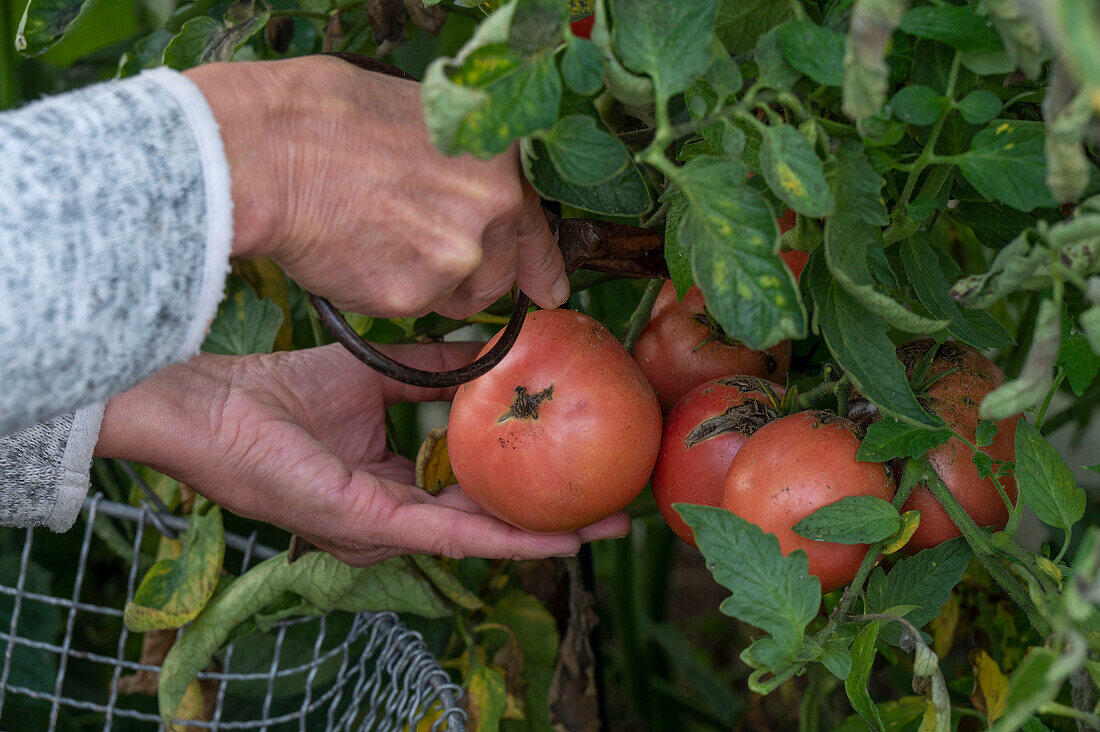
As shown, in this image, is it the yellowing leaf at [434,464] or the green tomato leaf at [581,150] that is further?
the yellowing leaf at [434,464]

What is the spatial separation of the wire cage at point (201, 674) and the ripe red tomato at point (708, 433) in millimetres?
299

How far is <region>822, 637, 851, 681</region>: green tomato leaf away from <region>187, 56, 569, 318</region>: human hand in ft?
1.02

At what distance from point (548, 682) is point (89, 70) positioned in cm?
109

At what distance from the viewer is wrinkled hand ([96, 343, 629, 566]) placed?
77 centimetres

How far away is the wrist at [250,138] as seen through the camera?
501mm

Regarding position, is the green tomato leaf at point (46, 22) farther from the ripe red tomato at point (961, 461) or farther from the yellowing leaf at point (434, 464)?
the ripe red tomato at point (961, 461)

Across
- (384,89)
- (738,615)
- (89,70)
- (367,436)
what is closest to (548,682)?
(367,436)

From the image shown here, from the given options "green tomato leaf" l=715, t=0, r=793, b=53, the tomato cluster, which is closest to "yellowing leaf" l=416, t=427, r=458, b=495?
the tomato cluster

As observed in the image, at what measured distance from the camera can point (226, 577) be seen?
3.25ft

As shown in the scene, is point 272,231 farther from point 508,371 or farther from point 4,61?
point 4,61

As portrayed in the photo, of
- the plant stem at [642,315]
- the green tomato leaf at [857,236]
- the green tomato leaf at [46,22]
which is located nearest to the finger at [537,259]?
the plant stem at [642,315]

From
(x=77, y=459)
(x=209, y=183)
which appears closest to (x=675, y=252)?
(x=209, y=183)

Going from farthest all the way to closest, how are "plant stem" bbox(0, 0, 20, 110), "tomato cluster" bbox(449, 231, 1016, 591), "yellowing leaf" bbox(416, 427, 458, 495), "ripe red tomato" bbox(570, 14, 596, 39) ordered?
"plant stem" bbox(0, 0, 20, 110) → "yellowing leaf" bbox(416, 427, 458, 495) → "ripe red tomato" bbox(570, 14, 596, 39) → "tomato cluster" bbox(449, 231, 1016, 591)

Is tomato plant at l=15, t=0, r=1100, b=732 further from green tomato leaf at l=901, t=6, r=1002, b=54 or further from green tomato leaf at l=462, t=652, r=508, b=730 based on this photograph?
green tomato leaf at l=462, t=652, r=508, b=730
